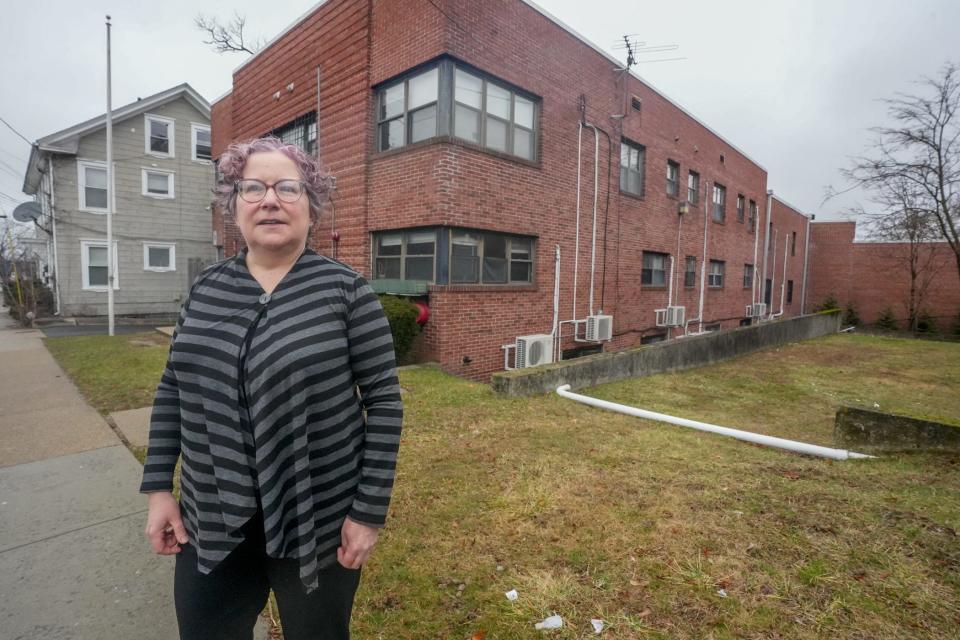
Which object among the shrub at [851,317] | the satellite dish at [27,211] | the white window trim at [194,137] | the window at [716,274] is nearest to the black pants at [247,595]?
the window at [716,274]

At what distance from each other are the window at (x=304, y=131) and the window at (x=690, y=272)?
12.2 m

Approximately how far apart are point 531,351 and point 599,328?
110 inches

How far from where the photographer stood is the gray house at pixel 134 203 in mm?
16531

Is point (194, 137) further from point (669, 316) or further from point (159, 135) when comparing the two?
point (669, 316)

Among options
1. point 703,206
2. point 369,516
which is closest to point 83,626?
point 369,516

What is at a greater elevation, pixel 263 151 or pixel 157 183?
pixel 157 183

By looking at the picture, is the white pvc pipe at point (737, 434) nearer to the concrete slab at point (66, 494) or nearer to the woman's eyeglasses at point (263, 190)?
the concrete slab at point (66, 494)

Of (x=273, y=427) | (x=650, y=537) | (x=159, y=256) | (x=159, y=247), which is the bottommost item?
(x=650, y=537)

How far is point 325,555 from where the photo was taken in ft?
4.92

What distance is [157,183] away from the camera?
60.6ft

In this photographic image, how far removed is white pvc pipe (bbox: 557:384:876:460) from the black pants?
4490 millimetres

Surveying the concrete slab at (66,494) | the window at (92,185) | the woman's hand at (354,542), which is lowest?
the concrete slab at (66,494)

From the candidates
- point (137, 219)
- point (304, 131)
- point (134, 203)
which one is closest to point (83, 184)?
point (134, 203)

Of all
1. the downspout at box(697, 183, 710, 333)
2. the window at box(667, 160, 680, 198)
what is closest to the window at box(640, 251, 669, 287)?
the window at box(667, 160, 680, 198)
